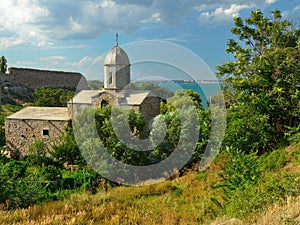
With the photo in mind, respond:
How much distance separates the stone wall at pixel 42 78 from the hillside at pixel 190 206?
94.5 ft

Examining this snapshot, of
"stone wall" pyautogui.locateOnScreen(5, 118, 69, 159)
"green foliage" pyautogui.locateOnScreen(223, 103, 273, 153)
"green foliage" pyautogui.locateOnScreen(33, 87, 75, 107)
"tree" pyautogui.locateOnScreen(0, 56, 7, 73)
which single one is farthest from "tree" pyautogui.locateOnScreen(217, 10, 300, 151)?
"tree" pyautogui.locateOnScreen(0, 56, 7, 73)

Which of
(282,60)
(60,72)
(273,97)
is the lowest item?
(273,97)

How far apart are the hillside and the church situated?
370 inches

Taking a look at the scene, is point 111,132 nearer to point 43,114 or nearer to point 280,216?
point 43,114

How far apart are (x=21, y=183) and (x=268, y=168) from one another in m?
5.77

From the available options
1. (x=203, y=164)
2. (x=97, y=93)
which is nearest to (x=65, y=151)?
(x=97, y=93)

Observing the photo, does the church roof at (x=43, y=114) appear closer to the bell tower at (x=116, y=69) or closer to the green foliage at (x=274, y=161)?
the bell tower at (x=116, y=69)

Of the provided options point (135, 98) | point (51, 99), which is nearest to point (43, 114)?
point (135, 98)

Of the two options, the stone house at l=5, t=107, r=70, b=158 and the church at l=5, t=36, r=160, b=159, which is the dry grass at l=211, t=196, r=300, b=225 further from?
the stone house at l=5, t=107, r=70, b=158

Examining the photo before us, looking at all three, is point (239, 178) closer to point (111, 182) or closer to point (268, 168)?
point (268, 168)

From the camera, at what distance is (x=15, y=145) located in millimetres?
18609

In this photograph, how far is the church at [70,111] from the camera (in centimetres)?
1700

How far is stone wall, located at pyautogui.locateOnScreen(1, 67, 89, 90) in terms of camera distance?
36875 mm

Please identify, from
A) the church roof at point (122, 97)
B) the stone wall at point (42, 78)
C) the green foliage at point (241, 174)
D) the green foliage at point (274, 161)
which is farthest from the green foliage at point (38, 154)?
the stone wall at point (42, 78)
